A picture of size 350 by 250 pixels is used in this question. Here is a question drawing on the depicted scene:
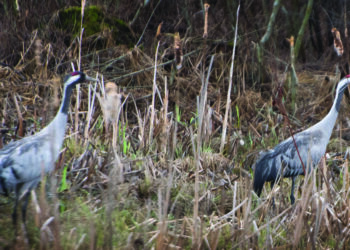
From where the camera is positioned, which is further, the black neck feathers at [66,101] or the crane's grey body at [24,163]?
the black neck feathers at [66,101]

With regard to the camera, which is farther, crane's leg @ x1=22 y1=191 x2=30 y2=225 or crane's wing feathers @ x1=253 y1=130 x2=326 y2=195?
crane's wing feathers @ x1=253 y1=130 x2=326 y2=195

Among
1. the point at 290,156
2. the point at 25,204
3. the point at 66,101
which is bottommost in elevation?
the point at 290,156

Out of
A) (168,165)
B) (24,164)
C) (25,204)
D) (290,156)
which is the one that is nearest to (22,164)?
(24,164)

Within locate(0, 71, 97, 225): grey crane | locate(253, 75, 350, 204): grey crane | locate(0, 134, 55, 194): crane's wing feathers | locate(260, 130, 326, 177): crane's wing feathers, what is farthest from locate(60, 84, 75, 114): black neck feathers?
locate(260, 130, 326, 177): crane's wing feathers

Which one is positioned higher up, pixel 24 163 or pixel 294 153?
pixel 24 163

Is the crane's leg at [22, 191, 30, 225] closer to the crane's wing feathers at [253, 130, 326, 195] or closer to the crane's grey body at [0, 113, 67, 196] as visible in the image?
the crane's grey body at [0, 113, 67, 196]

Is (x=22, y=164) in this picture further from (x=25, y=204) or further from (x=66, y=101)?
(x=66, y=101)

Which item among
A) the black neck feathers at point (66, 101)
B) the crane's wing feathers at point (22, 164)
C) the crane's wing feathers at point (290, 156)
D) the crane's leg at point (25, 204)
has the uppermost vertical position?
the black neck feathers at point (66, 101)

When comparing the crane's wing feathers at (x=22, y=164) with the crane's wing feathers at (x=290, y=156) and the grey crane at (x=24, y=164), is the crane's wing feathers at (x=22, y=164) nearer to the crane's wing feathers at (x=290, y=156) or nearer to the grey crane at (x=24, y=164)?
the grey crane at (x=24, y=164)

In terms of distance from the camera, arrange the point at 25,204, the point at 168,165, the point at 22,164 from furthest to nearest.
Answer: the point at 168,165
the point at 22,164
the point at 25,204

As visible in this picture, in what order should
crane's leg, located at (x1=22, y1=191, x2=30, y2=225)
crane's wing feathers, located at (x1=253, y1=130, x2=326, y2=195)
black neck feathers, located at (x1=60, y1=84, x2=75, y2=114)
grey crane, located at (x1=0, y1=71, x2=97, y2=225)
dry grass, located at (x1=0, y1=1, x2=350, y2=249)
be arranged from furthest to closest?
crane's wing feathers, located at (x1=253, y1=130, x2=326, y2=195)
black neck feathers, located at (x1=60, y1=84, x2=75, y2=114)
grey crane, located at (x1=0, y1=71, x2=97, y2=225)
crane's leg, located at (x1=22, y1=191, x2=30, y2=225)
dry grass, located at (x1=0, y1=1, x2=350, y2=249)

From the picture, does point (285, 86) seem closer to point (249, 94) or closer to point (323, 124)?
point (249, 94)

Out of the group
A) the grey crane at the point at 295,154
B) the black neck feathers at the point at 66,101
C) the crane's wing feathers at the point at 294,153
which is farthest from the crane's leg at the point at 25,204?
the crane's wing feathers at the point at 294,153

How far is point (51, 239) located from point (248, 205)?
0.97 metres
